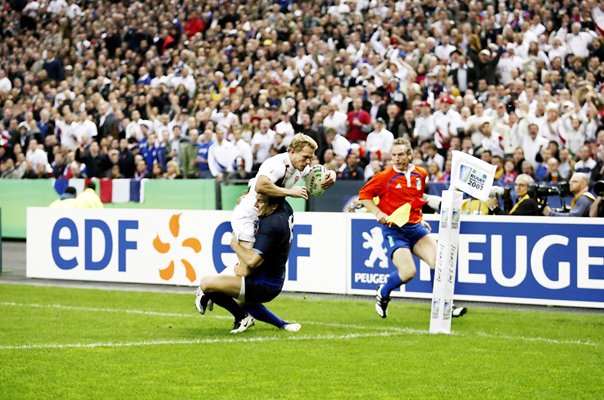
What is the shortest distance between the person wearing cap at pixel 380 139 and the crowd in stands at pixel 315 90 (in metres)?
0.03

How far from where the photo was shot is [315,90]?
2561 cm

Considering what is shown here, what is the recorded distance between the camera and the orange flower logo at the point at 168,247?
1722cm

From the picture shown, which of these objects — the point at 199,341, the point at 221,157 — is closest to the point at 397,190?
the point at 199,341

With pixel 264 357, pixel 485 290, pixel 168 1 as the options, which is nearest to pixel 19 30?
pixel 168 1

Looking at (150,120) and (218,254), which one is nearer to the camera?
(218,254)

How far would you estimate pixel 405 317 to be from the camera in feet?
45.2

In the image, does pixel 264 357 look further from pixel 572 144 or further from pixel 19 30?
pixel 19 30

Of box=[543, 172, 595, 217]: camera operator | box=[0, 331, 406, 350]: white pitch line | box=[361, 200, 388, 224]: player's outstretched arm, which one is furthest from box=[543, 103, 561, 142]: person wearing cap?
box=[0, 331, 406, 350]: white pitch line

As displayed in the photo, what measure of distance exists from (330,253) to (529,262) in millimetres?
2985

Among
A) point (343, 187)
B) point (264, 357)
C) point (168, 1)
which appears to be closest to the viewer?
point (264, 357)

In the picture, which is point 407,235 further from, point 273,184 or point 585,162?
point 585,162

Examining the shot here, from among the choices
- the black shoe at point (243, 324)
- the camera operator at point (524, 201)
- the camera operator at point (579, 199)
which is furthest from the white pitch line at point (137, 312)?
the camera operator at point (579, 199)

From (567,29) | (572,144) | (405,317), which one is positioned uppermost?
(567,29)

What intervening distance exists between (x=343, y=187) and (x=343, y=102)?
219 cm
